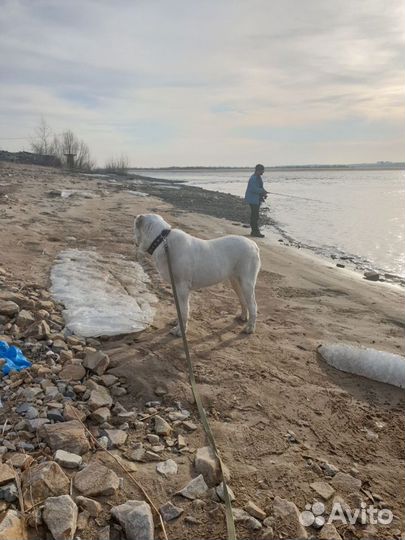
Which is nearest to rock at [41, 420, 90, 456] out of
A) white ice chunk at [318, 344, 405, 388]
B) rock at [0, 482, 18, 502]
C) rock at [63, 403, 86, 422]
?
rock at [63, 403, 86, 422]

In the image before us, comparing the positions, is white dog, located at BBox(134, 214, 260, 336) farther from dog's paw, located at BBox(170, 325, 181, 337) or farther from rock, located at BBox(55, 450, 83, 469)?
rock, located at BBox(55, 450, 83, 469)

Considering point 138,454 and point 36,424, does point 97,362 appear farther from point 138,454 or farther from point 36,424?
point 138,454

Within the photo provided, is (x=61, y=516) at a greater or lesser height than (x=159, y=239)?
lesser

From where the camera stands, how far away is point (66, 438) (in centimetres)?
332

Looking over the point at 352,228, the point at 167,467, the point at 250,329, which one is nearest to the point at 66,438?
the point at 167,467

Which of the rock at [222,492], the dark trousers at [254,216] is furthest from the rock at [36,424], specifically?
the dark trousers at [254,216]

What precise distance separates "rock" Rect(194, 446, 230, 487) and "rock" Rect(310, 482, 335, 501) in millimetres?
703

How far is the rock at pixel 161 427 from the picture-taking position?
3.76m

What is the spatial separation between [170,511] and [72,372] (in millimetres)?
2036

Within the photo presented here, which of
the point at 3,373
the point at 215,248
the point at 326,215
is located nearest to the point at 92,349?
the point at 3,373

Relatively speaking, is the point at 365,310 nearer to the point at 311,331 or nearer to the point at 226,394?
the point at 311,331

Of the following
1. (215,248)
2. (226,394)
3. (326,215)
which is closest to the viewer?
(226,394)

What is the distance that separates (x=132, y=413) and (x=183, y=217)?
1374cm

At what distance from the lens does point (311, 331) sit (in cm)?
673
